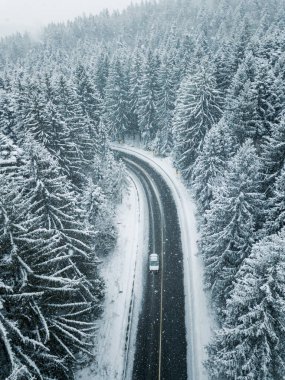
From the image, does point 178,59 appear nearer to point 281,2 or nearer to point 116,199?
point 116,199

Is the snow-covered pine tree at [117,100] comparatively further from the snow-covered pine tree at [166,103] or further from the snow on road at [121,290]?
the snow on road at [121,290]

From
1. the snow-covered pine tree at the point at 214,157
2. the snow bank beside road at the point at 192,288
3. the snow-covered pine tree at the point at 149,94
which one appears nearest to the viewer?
the snow bank beside road at the point at 192,288

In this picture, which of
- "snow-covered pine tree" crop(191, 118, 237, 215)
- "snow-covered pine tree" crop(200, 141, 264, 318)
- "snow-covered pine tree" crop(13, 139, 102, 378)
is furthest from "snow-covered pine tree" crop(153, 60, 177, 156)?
"snow-covered pine tree" crop(13, 139, 102, 378)

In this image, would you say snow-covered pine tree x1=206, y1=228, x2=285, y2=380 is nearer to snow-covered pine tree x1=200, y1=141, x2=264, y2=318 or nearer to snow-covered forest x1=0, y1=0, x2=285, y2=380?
snow-covered forest x1=0, y1=0, x2=285, y2=380

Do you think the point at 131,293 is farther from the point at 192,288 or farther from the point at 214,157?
the point at 214,157

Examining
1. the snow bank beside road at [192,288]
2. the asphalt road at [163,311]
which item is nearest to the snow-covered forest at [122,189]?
the snow bank beside road at [192,288]

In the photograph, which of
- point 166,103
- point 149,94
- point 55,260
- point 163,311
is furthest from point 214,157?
point 149,94
